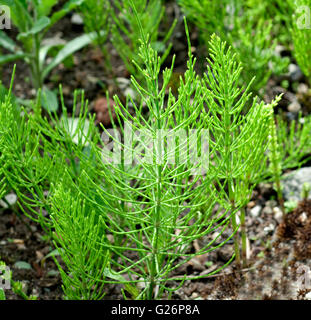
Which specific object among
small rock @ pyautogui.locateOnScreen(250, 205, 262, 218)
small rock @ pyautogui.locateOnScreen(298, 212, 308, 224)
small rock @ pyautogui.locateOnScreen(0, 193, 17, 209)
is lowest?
small rock @ pyautogui.locateOnScreen(250, 205, 262, 218)

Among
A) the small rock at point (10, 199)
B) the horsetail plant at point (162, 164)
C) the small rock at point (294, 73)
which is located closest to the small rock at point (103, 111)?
the small rock at point (10, 199)

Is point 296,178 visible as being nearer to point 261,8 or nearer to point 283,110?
point 283,110

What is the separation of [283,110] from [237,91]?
3.14ft

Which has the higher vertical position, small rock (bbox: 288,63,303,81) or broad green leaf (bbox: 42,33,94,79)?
broad green leaf (bbox: 42,33,94,79)

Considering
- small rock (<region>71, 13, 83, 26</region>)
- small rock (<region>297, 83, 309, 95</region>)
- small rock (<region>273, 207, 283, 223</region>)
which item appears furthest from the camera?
small rock (<region>71, 13, 83, 26</region>)

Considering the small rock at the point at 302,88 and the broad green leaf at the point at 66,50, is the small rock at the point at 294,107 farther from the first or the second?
the broad green leaf at the point at 66,50

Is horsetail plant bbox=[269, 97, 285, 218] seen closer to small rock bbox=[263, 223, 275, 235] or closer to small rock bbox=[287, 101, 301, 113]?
small rock bbox=[263, 223, 275, 235]

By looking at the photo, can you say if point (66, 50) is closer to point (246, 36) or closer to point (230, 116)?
point (246, 36)

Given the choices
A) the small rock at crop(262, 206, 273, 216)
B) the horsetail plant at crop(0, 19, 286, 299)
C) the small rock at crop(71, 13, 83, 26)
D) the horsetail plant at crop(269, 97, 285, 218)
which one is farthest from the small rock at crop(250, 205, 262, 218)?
the small rock at crop(71, 13, 83, 26)

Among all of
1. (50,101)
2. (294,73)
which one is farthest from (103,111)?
(294,73)

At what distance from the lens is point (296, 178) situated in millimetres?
1850

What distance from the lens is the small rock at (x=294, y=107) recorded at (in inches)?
82.6

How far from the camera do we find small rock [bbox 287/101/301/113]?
2098 millimetres
